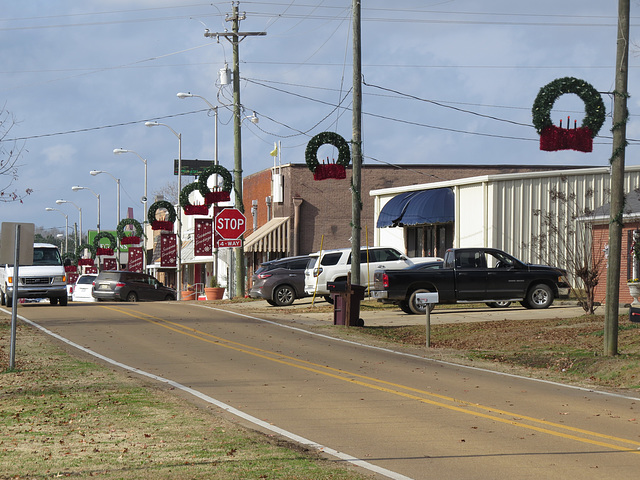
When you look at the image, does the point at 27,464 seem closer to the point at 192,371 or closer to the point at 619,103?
the point at 192,371

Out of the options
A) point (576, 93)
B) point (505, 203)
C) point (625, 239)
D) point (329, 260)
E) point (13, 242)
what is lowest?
point (329, 260)

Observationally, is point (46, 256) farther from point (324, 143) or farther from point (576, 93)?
point (576, 93)

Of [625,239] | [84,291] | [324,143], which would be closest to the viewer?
[324,143]

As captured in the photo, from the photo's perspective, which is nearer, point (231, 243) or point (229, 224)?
point (229, 224)

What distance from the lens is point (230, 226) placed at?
3712 cm

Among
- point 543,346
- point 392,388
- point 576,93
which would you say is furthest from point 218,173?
point 392,388

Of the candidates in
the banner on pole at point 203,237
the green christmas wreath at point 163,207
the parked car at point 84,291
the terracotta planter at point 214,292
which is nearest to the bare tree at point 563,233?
the terracotta planter at point 214,292

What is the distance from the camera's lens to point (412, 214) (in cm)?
3912

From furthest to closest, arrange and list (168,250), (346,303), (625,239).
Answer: (168,250), (625,239), (346,303)

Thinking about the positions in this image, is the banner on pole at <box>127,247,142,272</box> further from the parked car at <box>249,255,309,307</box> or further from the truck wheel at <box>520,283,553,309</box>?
the truck wheel at <box>520,283,553,309</box>

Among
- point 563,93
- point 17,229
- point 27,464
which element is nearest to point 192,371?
point 17,229

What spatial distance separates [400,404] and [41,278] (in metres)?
23.5

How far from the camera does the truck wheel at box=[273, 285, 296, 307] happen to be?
33.6 m

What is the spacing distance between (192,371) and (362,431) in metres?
6.20
